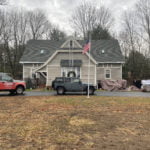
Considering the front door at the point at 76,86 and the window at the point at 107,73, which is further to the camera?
the window at the point at 107,73

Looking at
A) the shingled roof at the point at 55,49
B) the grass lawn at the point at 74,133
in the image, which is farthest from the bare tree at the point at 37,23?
the grass lawn at the point at 74,133

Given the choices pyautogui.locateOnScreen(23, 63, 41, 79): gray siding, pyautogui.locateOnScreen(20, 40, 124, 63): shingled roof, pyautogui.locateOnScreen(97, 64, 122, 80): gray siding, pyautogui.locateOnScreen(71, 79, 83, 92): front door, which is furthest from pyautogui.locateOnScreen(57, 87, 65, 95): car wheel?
pyautogui.locateOnScreen(23, 63, 41, 79): gray siding

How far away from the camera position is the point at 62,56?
81.8 ft

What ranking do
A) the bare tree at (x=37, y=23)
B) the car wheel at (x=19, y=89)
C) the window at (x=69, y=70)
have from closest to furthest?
the car wheel at (x=19, y=89), the window at (x=69, y=70), the bare tree at (x=37, y=23)

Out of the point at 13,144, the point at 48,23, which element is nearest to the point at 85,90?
the point at 13,144

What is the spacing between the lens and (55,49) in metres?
30.8

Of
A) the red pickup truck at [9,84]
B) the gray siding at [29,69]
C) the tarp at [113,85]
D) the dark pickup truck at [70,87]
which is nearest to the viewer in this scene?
the red pickup truck at [9,84]

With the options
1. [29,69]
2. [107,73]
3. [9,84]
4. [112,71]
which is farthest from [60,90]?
[112,71]

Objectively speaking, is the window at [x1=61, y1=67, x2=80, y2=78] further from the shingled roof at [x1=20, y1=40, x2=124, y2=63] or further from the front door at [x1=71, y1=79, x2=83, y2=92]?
the front door at [x1=71, y1=79, x2=83, y2=92]

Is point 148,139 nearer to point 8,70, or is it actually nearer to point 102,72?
point 102,72

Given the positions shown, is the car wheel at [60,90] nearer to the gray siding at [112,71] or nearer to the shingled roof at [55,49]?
the shingled roof at [55,49]

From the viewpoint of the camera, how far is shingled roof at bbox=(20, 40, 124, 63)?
2819 cm

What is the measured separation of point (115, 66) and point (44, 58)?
11.2 meters

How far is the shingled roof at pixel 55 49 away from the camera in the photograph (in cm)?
2819
